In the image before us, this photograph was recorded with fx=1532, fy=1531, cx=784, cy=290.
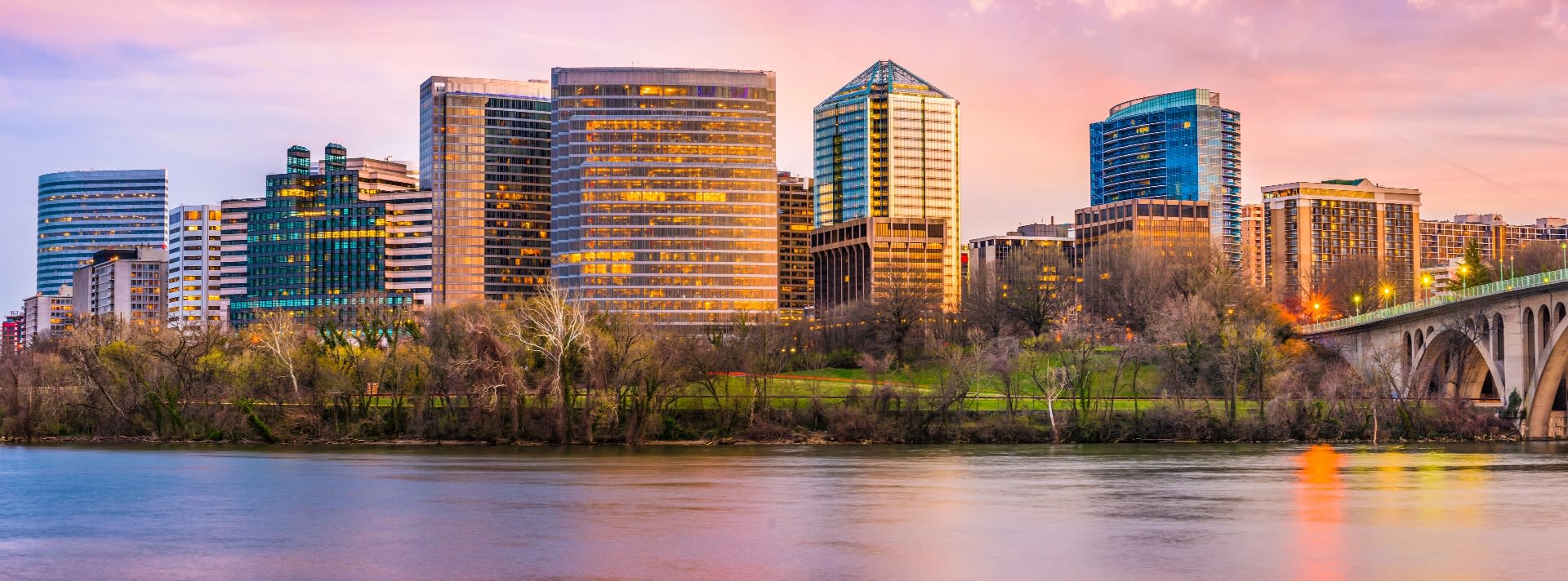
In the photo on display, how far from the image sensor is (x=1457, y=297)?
11594cm

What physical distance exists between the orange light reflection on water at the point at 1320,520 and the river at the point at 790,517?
7.7 inches

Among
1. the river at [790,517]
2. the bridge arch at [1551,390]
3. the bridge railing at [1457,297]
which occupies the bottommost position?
the river at [790,517]

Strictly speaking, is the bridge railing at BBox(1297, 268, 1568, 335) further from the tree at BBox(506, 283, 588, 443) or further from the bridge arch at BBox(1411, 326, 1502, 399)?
the tree at BBox(506, 283, 588, 443)

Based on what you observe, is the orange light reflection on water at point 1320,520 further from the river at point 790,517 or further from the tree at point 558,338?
the tree at point 558,338

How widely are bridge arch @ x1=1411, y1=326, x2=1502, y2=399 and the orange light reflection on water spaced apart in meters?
31.0

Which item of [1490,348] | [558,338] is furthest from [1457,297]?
[558,338]

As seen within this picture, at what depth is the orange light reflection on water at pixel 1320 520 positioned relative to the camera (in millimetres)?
44656

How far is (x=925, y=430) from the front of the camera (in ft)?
355

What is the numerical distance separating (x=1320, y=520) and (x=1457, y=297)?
68.1 metres

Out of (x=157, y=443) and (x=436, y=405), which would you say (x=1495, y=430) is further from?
(x=157, y=443)

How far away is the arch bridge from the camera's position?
10156 centimetres

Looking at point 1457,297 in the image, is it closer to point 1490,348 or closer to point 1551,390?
point 1490,348

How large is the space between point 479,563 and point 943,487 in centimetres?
2872

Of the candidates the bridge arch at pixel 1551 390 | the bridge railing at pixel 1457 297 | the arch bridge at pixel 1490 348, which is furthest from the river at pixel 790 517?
the bridge railing at pixel 1457 297
